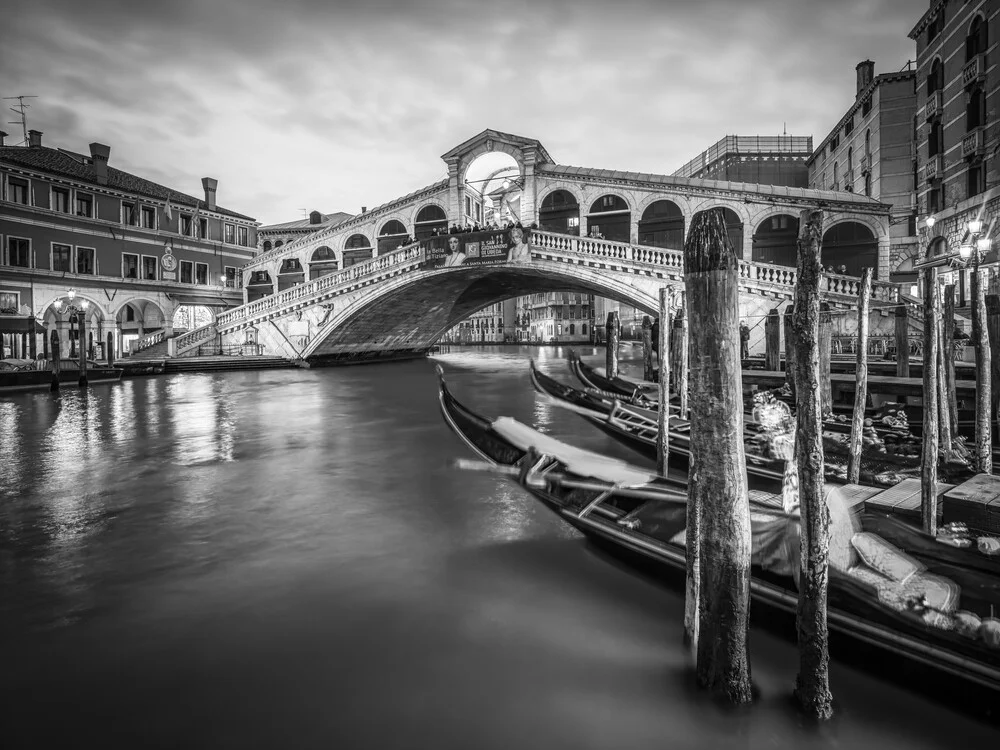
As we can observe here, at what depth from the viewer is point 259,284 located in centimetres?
2211

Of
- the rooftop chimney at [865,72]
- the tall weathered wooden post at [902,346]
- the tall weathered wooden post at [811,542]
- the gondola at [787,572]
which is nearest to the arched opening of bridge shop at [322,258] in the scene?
the tall weathered wooden post at [902,346]

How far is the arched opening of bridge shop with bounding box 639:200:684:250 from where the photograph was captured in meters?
16.8

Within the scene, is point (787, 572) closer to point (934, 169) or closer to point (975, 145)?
point (975, 145)

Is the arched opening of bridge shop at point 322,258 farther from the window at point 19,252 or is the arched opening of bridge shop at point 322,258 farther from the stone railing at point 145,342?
the window at point 19,252

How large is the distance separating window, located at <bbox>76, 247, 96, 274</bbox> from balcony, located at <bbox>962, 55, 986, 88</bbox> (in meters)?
24.5

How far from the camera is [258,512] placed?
4043 mm

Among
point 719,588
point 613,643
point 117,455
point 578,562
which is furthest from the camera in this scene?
point 117,455

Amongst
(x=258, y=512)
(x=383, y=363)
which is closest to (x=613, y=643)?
(x=258, y=512)

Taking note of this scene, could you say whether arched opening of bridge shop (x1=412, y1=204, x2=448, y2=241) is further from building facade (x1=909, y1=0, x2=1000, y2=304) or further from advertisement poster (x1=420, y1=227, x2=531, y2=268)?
building facade (x1=909, y1=0, x2=1000, y2=304)

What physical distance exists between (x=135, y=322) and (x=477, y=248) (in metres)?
15.1

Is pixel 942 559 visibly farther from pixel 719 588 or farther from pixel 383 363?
pixel 383 363

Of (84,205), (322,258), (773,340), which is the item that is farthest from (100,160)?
(773,340)

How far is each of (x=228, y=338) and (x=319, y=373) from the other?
352 cm

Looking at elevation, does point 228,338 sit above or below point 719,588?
above
